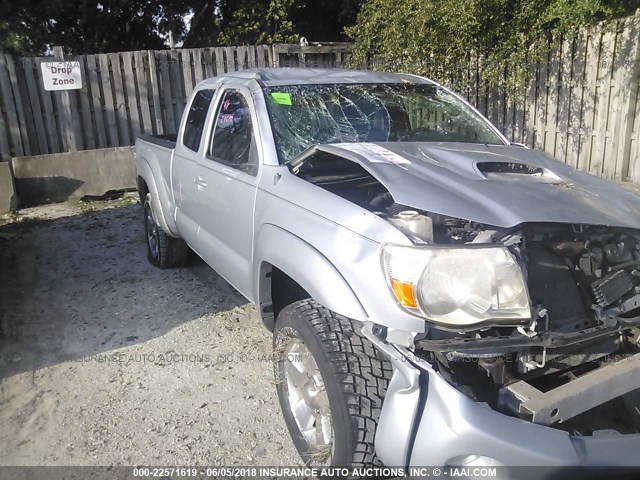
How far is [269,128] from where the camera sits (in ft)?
11.5

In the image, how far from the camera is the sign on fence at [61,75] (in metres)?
8.91

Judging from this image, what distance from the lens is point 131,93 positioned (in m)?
9.66

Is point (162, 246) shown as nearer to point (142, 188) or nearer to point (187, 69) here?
point (142, 188)

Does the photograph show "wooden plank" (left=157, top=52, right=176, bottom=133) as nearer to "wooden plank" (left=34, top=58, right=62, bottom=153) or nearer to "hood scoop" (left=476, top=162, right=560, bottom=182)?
"wooden plank" (left=34, top=58, right=62, bottom=153)

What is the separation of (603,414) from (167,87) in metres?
8.81

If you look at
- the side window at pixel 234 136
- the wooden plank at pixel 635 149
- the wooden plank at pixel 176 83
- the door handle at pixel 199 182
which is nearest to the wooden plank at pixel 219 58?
the wooden plank at pixel 176 83

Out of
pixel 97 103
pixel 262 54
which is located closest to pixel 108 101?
pixel 97 103

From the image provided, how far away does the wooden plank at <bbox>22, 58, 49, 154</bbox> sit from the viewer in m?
8.93

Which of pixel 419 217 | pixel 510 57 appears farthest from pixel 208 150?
pixel 510 57

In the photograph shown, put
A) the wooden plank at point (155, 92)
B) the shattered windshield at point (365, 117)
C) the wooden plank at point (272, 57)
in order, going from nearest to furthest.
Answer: the shattered windshield at point (365, 117)
the wooden plank at point (155, 92)
the wooden plank at point (272, 57)

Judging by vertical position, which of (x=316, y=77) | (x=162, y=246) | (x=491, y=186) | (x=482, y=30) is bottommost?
(x=162, y=246)

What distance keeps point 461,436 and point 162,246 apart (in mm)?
4265

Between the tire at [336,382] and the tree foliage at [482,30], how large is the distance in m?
5.86

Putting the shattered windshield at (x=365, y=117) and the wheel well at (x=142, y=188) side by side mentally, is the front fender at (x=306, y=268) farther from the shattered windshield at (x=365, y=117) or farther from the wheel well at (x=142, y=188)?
the wheel well at (x=142, y=188)
